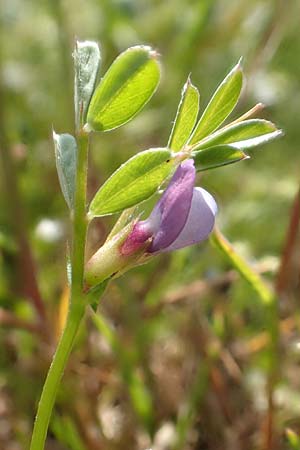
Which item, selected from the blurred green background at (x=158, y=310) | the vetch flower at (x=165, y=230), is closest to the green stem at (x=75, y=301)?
the vetch flower at (x=165, y=230)

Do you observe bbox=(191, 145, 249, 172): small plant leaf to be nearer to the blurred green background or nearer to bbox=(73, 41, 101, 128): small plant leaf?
bbox=(73, 41, 101, 128): small plant leaf

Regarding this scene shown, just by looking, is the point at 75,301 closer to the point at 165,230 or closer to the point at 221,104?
the point at 165,230

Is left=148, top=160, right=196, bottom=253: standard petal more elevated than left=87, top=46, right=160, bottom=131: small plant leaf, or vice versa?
left=87, top=46, right=160, bottom=131: small plant leaf

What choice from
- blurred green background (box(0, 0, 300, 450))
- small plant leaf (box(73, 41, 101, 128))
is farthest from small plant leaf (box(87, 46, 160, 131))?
blurred green background (box(0, 0, 300, 450))

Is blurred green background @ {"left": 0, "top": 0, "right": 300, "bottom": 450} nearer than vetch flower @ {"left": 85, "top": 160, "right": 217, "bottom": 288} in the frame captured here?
No

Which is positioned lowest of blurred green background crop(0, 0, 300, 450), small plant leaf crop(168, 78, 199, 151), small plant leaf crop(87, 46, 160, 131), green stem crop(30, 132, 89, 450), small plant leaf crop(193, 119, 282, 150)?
blurred green background crop(0, 0, 300, 450)
